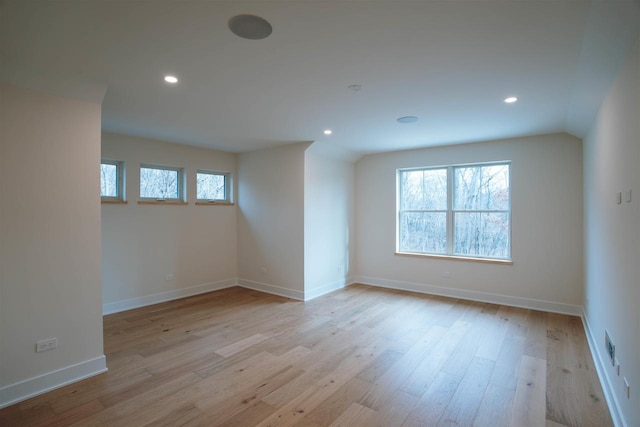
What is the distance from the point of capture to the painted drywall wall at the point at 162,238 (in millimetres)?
4316

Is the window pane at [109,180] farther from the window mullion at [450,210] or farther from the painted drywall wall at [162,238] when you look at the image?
the window mullion at [450,210]

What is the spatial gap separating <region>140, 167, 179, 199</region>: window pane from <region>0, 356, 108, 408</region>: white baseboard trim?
262 centimetres

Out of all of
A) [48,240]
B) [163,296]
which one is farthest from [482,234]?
[48,240]

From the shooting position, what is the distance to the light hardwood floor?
2158mm

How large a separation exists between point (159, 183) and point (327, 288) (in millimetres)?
3175

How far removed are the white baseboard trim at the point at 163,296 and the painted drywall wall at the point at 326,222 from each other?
5.58 ft

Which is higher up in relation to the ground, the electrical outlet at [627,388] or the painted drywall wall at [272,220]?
the painted drywall wall at [272,220]

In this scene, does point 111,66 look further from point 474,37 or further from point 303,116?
point 474,37

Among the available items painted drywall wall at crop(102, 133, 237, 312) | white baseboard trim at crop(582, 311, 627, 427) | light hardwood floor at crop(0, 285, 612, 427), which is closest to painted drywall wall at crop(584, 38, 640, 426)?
white baseboard trim at crop(582, 311, 627, 427)

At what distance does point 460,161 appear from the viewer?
16.2 feet

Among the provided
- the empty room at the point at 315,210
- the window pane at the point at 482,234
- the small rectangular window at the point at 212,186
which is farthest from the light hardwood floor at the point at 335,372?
the small rectangular window at the point at 212,186

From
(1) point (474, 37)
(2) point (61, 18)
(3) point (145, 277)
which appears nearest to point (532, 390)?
(1) point (474, 37)

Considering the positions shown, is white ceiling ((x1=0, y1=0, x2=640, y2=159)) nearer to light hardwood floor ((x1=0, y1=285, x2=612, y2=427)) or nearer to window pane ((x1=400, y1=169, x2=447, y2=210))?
window pane ((x1=400, y1=169, x2=447, y2=210))

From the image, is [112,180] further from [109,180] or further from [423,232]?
[423,232]
